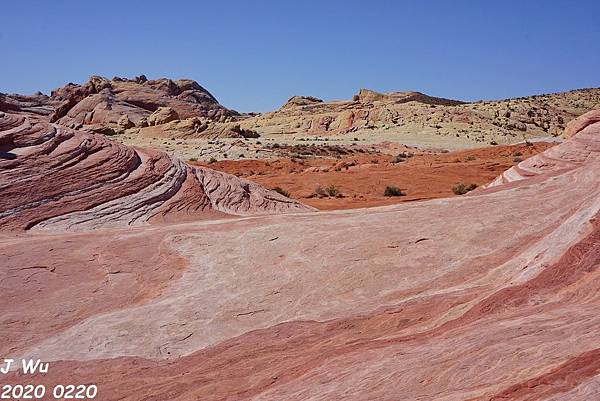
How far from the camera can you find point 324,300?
19.7ft

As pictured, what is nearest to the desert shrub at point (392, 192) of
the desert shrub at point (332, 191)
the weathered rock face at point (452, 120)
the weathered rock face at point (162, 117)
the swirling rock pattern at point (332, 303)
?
the desert shrub at point (332, 191)

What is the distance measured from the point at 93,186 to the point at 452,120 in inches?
2335

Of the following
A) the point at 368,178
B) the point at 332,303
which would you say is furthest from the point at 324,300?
the point at 368,178

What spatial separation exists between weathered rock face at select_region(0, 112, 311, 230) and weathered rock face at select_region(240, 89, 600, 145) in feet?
152

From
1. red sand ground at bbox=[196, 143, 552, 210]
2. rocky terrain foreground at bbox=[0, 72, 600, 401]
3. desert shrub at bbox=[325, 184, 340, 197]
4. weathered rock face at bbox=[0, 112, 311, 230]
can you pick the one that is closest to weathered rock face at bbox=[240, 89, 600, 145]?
red sand ground at bbox=[196, 143, 552, 210]

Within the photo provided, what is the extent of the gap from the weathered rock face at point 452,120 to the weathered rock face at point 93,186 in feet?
152

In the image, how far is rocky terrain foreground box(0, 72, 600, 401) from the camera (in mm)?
4586

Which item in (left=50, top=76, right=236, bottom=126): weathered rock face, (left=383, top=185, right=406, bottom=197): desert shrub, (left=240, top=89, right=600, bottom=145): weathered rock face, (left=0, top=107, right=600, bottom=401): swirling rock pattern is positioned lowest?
(left=0, top=107, right=600, bottom=401): swirling rock pattern

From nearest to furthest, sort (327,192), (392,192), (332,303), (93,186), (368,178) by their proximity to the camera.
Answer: (332,303), (93,186), (392,192), (327,192), (368,178)

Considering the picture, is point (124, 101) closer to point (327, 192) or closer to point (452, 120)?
point (452, 120)

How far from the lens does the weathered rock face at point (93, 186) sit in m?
9.27

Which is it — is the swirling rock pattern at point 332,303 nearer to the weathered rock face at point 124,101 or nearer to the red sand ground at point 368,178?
the red sand ground at point 368,178

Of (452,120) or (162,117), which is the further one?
(452,120)

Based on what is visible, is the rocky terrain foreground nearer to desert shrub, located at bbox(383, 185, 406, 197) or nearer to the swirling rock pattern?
the swirling rock pattern
